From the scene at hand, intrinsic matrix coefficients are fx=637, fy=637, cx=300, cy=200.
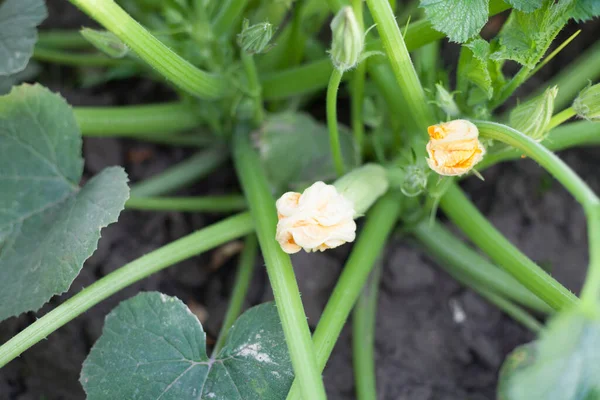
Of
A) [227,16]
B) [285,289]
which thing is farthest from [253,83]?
[285,289]

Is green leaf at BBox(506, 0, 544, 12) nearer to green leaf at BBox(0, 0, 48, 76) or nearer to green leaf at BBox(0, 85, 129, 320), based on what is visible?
green leaf at BBox(0, 85, 129, 320)

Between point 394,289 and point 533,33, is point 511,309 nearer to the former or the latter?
point 394,289

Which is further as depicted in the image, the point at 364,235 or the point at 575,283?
the point at 575,283

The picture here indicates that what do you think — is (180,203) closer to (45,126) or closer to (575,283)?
(45,126)

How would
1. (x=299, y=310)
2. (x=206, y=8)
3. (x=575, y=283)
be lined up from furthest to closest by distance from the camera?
(x=575, y=283) < (x=206, y=8) < (x=299, y=310)

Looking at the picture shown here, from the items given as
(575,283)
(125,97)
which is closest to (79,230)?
(125,97)

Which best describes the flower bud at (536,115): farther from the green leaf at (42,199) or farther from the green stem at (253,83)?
the green leaf at (42,199)

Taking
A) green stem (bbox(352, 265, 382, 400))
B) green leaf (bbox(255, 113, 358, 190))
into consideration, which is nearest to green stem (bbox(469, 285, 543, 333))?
green stem (bbox(352, 265, 382, 400))
